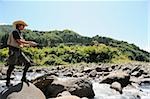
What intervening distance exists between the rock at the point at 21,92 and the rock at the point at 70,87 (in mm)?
2067

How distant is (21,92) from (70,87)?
2.50 m

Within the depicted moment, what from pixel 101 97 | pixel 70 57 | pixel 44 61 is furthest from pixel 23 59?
pixel 70 57

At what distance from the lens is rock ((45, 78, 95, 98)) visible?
8.26 meters

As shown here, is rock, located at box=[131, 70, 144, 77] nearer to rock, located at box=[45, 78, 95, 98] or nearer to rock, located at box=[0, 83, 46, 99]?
rock, located at box=[45, 78, 95, 98]

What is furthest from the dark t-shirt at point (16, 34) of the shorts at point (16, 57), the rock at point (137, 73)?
the rock at point (137, 73)

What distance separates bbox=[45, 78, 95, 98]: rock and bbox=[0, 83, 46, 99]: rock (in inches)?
81.4

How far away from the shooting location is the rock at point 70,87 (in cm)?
826

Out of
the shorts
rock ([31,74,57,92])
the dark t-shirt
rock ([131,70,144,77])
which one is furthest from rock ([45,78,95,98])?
rock ([131,70,144,77])

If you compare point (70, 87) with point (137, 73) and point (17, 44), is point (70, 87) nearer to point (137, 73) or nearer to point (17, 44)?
point (17, 44)

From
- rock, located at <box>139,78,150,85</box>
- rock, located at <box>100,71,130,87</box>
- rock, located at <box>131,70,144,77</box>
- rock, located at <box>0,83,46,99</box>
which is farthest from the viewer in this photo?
rock, located at <box>131,70,144,77</box>

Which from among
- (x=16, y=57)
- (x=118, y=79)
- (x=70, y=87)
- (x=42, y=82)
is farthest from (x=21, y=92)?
(x=118, y=79)

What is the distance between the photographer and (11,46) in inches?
236

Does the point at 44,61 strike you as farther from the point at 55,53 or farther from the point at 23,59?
the point at 23,59

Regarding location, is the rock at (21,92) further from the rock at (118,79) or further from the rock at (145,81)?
the rock at (145,81)
